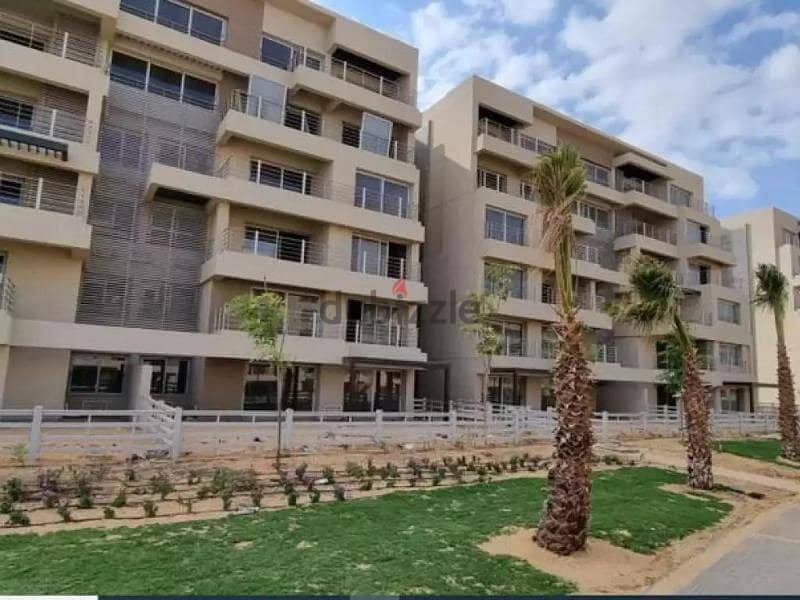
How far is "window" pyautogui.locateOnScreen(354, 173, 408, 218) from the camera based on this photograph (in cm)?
2452

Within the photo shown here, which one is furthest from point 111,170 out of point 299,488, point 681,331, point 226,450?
point 681,331

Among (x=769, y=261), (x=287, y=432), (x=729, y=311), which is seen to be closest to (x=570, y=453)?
(x=287, y=432)

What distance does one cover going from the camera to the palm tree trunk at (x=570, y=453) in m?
7.67

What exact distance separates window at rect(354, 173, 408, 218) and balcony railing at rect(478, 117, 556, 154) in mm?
6779

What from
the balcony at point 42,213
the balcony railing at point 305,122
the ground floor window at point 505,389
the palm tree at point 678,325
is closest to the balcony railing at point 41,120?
the balcony at point 42,213

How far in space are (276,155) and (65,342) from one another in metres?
10.9

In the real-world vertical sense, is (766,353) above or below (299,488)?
above

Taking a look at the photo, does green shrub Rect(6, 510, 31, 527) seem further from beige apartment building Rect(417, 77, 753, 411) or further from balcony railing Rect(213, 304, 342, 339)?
beige apartment building Rect(417, 77, 753, 411)

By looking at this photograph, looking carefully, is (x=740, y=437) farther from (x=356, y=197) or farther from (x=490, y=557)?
(x=490, y=557)

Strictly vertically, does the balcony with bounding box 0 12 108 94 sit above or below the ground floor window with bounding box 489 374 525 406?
above

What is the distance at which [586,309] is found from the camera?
104 feet

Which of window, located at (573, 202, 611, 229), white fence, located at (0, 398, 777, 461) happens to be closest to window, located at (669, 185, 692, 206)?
window, located at (573, 202, 611, 229)

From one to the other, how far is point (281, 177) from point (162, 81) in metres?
5.77

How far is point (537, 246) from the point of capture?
80.6 ft
